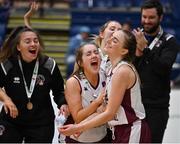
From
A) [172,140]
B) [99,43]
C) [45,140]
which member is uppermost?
[99,43]

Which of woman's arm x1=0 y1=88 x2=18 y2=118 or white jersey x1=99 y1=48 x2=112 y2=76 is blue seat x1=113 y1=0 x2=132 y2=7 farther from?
woman's arm x1=0 y1=88 x2=18 y2=118

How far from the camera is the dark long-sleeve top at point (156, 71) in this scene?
373 cm

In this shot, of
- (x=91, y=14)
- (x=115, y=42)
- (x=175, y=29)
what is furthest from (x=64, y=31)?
(x=115, y=42)

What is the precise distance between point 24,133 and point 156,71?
1.13m

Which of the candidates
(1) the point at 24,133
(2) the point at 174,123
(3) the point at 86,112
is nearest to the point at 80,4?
(2) the point at 174,123

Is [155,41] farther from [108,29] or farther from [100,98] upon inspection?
[100,98]

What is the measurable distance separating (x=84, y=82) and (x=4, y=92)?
660 mm

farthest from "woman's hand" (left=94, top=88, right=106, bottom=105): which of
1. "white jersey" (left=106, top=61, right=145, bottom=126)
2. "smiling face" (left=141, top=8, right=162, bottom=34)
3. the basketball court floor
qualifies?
the basketball court floor

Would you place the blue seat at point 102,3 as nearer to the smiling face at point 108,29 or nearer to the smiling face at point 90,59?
the smiling face at point 108,29

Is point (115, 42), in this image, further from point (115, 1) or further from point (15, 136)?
point (115, 1)

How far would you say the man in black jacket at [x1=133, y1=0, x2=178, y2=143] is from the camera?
3.73 m

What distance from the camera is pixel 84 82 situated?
11.0ft

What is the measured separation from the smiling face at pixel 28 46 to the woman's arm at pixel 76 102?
1.66 ft

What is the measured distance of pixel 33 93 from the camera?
3633mm
